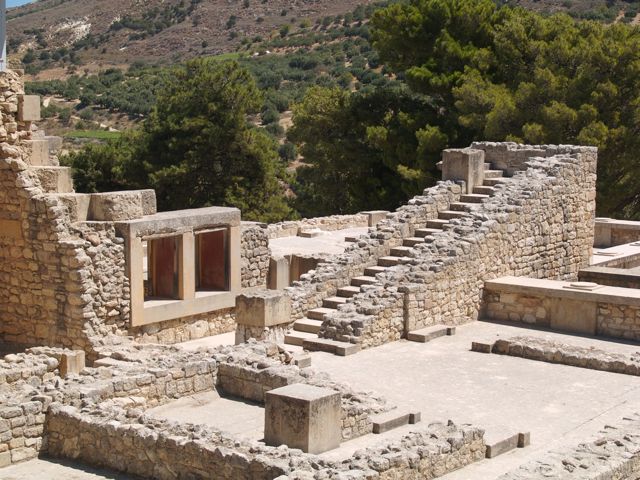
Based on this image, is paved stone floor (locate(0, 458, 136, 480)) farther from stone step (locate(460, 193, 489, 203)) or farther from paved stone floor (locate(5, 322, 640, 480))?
stone step (locate(460, 193, 489, 203))

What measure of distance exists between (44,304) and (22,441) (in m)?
5.03

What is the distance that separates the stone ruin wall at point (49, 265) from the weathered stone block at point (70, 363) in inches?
37.0

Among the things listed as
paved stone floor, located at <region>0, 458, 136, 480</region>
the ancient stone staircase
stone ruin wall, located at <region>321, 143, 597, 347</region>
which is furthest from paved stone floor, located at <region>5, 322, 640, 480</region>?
the ancient stone staircase

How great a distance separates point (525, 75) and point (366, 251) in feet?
47.3

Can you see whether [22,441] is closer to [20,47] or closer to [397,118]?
[397,118]

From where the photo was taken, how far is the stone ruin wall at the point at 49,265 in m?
16.7

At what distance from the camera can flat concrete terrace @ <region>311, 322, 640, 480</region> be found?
13.3m

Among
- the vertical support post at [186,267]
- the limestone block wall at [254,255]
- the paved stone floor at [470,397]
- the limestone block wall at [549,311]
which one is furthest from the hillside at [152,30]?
the paved stone floor at [470,397]

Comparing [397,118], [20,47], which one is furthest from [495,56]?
[20,47]

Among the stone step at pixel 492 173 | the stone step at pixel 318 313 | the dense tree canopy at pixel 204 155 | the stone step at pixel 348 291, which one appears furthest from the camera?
the dense tree canopy at pixel 204 155

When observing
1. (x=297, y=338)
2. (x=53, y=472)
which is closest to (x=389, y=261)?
(x=297, y=338)

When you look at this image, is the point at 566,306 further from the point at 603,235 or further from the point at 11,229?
the point at 11,229

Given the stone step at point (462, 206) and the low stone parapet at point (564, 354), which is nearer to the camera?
the low stone parapet at point (564, 354)

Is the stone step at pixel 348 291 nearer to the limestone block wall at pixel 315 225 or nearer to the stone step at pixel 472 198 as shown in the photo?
the stone step at pixel 472 198
